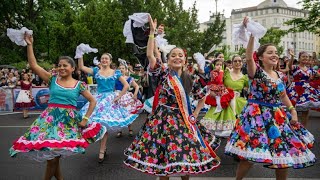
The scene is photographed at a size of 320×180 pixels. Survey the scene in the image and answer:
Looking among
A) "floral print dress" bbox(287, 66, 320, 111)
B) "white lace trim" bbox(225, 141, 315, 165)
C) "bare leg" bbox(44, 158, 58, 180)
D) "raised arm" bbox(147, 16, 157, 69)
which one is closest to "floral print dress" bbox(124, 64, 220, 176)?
"raised arm" bbox(147, 16, 157, 69)

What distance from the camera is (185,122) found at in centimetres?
467

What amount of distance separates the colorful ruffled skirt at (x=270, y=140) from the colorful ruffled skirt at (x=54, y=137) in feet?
6.32

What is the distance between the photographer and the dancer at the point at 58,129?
4871 mm

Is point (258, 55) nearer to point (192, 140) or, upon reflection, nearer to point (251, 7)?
point (192, 140)

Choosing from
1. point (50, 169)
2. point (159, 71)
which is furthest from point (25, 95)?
point (159, 71)

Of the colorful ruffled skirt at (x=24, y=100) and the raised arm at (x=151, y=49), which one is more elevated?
the raised arm at (x=151, y=49)

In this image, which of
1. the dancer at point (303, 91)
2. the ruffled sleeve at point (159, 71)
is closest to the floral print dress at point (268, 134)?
the ruffled sleeve at point (159, 71)

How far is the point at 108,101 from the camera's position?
7.75 meters

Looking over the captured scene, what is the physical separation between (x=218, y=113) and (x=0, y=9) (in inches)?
1174

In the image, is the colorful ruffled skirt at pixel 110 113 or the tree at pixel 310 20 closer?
the colorful ruffled skirt at pixel 110 113

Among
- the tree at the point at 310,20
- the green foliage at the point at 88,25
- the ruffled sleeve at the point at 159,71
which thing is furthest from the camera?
the green foliage at the point at 88,25

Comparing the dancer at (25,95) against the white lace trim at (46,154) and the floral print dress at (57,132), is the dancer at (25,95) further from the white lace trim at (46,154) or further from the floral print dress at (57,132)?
the white lace trim at (46,154)

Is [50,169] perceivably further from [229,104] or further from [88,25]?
[88,25]

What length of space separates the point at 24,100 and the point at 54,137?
10.1 metres
